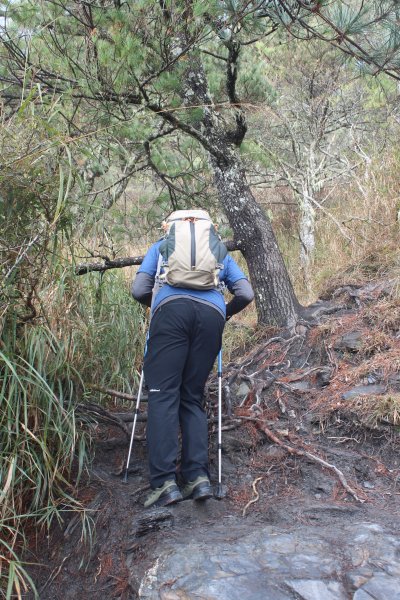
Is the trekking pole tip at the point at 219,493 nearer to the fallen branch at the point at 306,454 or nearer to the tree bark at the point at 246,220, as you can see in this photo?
Answer: the fallen branch at the point at 306,454

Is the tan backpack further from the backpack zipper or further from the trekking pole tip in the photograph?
the trekking pole tip

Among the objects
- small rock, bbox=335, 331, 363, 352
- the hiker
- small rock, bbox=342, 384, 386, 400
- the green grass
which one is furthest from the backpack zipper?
small rock, bbox=335, 331, 363, 352

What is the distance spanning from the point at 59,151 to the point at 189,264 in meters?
1.05

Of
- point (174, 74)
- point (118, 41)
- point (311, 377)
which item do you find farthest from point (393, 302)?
point (118, 41)

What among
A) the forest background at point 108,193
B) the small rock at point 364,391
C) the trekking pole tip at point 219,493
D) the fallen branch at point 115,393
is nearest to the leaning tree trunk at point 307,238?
the forest background at point 108,193

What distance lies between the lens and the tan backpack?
366 cm

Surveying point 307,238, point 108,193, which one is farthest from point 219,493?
point 307,238

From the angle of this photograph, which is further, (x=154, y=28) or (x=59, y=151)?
(x=154, y=28)

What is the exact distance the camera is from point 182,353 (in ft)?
→ 12.2

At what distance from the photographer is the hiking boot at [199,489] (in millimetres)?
3561

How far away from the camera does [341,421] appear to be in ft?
14.2

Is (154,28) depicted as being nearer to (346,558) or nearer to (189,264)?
(189,264)

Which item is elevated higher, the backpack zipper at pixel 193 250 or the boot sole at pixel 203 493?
the backpack zipper at pixel 193 250

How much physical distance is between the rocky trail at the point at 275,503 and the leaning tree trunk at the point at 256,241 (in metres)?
0.91
